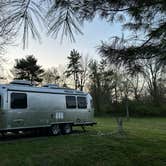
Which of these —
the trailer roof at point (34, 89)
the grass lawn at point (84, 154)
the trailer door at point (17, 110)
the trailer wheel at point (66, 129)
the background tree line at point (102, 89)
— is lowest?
the grass lawn at point (84, 154)

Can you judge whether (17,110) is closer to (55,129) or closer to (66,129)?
(55,129)

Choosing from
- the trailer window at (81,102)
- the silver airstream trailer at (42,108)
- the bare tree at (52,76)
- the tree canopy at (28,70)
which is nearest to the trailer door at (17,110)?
the silver airstream trailer at (42,108)

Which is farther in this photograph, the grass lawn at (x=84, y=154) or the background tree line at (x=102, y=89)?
the background tree line at (x=102, y=89)

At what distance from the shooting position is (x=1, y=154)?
10336mm

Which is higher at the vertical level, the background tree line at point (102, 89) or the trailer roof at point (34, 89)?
the background tree line at point (102, 89)

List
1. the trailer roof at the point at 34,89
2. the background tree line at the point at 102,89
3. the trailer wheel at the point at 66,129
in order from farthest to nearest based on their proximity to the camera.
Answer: the background tree line at the point at 102,89 < the trailer wheel at the point at 66,129 < the trailer roof at the point at 34,89

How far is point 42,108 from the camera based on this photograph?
52.7ft

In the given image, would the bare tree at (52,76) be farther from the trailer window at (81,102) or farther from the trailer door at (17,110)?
the trailer door at (17,110)

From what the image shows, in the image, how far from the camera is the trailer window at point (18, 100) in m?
14.4

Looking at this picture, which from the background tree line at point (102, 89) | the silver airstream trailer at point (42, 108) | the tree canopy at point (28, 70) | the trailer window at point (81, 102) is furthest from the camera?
the background tree line at point (102, 89)

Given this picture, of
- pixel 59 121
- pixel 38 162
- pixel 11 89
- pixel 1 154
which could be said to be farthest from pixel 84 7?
pixel 59 121

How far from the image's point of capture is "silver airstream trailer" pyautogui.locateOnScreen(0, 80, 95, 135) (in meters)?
14.2

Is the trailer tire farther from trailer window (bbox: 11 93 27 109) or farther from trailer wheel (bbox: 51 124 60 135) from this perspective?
trailer window (bbox: 11 93 27 109)

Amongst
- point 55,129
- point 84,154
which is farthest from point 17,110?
point 84,154
